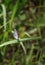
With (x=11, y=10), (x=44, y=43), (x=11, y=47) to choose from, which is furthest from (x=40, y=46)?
(x=11, y=10)

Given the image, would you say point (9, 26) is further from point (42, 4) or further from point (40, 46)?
point (42, 4)

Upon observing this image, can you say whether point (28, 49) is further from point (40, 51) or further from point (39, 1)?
point (39, 1)

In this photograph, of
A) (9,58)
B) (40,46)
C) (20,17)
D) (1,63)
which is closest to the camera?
(1,63)

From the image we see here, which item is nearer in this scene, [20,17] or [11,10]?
[11,10]

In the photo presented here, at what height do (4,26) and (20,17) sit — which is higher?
(20,17)

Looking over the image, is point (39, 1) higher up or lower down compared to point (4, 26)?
higher up

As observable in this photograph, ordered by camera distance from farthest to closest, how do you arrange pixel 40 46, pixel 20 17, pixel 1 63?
pixel 20 17 < pixel 40 46 < pixel 1 63

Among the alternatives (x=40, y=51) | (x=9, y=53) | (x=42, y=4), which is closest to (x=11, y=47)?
(x=9, y=53)

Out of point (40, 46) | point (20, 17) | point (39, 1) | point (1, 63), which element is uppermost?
point (39, 1)

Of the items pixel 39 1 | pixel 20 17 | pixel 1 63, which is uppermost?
pixel 39 1
